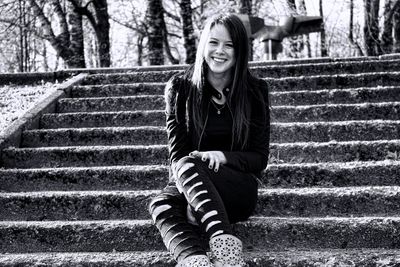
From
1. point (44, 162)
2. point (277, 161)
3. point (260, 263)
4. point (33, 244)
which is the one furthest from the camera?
point (44, 162)

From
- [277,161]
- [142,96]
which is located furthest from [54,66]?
[277,161]

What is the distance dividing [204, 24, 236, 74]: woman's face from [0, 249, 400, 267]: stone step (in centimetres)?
95

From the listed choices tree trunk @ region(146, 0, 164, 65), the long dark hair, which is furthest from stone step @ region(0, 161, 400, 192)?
tree trunk @ region(146, 0, 164, 65)

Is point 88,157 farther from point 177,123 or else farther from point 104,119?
point 177,123

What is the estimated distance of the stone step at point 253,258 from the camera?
7.23 ft

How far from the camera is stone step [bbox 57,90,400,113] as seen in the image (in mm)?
4367

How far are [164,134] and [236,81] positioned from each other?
153cm

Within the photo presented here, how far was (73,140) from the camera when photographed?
158 inches

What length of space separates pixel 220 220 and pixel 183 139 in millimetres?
564

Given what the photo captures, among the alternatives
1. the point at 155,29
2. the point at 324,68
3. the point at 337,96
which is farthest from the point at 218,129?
the point at 155,29

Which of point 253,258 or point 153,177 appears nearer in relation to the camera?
point 253,258

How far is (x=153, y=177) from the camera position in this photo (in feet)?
10.8

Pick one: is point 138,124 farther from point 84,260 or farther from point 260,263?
point 260,263

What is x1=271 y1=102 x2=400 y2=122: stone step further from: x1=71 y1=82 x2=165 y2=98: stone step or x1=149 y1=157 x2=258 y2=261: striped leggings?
x1=149 y1=157 x2=258 y2=261: striped leggings
